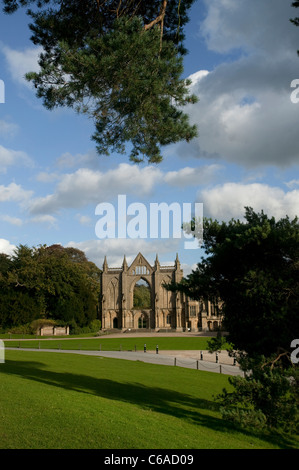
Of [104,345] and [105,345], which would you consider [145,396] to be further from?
[105,345]

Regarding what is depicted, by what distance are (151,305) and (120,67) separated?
67.5 m

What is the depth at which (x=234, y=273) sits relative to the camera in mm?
9516

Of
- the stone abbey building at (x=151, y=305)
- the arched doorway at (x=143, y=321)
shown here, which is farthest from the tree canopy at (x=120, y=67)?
the arched doorway at (x=143, y=321)

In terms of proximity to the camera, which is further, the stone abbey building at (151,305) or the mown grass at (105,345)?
the stone abbey building at (151,305)

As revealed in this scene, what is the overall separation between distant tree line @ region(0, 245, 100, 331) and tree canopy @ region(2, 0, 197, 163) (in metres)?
43.0

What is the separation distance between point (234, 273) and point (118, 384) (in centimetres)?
808

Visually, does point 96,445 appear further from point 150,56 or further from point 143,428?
point 150,56

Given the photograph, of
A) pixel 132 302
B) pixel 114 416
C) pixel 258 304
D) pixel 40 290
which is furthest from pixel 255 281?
pixel 132 302

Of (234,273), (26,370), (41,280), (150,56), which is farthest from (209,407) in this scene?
(41,280)

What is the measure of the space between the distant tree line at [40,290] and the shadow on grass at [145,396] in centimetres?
3289

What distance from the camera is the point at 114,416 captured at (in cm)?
901

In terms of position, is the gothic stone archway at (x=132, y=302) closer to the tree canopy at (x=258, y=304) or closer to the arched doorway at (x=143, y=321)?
the arched doorway at (x=143, y=321)

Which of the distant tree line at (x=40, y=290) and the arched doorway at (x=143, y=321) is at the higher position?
the distant tree line at (x=40, y=290)

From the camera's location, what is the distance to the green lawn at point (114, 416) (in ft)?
24.2
